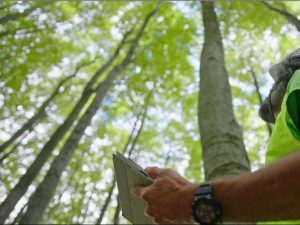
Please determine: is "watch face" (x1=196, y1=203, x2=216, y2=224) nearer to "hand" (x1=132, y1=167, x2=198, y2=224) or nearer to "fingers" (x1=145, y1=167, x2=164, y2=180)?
"hand" (x1=132, y1=167, x2=198, y2=224)

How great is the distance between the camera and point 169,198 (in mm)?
1150

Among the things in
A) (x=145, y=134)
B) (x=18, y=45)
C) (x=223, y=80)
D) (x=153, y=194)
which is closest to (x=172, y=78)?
(x=145, y=134)

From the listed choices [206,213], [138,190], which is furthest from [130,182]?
[206,213]

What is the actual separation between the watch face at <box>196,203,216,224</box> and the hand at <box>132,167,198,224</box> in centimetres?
4

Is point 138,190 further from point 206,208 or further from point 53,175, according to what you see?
point 53,175

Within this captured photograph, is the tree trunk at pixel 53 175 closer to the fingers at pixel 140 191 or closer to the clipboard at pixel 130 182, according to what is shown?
the clipboard at pixel 130 182

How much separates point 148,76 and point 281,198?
7555 millimetres

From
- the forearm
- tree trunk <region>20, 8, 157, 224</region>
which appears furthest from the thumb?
tree trunk <region>20, 8, 157, 224</region>

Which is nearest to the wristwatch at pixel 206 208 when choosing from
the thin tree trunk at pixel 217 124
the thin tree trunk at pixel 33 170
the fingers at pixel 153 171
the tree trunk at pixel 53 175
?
the fingers at pixel 153 171

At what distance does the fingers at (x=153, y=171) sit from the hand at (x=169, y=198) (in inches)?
0.7

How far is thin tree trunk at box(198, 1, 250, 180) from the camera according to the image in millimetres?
2614

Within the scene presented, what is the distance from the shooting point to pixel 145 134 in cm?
1169

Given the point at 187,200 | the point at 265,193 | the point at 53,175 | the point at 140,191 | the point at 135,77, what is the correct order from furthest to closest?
the point at 135,77 < the point at 53,175 < the point at 140,191 < the point at 187,200 < the point at 265,193

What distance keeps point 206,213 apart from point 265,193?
0.21m
